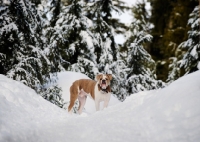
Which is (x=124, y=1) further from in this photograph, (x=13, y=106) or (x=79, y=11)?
(x=13, y=106)

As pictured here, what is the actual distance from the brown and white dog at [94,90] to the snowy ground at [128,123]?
6.04 ft

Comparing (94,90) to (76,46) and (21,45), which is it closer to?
(21,45)

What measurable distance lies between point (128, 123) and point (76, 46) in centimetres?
950

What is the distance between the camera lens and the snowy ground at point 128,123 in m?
3.52

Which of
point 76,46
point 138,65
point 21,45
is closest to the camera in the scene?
point 21,45

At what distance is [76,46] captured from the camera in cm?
1335

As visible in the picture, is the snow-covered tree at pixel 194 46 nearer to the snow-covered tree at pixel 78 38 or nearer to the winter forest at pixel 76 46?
the winter forest at pixel 76 46

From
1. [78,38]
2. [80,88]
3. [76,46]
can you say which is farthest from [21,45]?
[78,38]

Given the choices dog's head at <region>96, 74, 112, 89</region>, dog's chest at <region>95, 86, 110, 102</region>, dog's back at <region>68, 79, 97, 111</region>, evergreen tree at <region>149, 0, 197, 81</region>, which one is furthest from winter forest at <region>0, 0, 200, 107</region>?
evergreen tree at <region>149, 0, 197, 81</region>

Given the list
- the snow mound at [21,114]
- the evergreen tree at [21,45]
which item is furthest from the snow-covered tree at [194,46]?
the snow mound at [21,114]

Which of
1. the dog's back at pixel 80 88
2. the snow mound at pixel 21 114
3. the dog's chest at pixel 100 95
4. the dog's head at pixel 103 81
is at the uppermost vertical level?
the snow mound at pixel 21 114

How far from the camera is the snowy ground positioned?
3.52m

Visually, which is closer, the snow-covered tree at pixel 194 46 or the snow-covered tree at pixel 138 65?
the snow-covered tree at pixel 194 46

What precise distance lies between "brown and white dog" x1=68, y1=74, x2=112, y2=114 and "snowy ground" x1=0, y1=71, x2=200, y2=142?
72.5 inches
